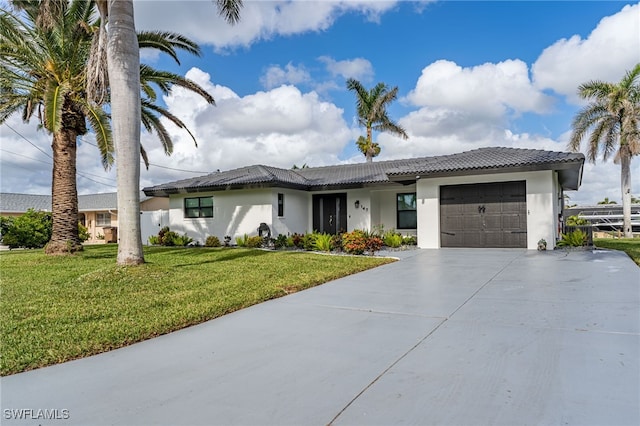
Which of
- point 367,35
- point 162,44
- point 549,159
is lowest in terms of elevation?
point 549,159

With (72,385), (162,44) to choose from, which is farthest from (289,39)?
(72,385)

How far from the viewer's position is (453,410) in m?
2.70

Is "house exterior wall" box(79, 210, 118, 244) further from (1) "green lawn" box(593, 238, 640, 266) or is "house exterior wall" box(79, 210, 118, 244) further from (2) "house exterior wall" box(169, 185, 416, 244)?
(1) "green lawn" box(593, 238, 640, 266)

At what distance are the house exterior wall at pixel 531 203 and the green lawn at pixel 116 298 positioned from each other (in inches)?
204

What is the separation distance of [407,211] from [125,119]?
1278 cm

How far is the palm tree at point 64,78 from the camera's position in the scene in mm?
12148

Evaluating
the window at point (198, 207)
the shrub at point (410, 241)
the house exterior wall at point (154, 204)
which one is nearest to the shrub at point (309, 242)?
the shrub at point (410, 241)

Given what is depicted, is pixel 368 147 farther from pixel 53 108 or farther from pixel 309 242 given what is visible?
pixel 53 108

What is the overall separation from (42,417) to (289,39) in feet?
54.2

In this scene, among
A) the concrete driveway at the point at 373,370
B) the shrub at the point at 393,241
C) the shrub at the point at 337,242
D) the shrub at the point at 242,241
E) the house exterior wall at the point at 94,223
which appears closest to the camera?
the concrete driveway at the point at 373,370

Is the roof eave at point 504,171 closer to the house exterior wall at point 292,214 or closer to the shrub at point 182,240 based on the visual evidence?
the house exterior wall at point 292,214

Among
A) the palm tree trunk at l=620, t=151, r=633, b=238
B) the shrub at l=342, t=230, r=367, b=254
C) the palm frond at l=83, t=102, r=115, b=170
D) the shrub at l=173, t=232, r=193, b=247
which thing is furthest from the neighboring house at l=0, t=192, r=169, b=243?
the palm tree trunk at l=620, t=151, r=633, b=238

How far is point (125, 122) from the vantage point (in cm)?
830

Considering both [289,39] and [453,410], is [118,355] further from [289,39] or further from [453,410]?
[289,39]
